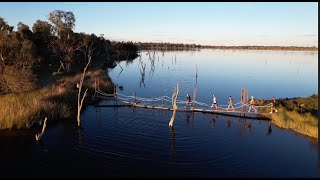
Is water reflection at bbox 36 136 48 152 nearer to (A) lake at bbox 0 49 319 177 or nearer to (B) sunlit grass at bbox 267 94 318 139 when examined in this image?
(A) lake at bbox 0 49 319 177

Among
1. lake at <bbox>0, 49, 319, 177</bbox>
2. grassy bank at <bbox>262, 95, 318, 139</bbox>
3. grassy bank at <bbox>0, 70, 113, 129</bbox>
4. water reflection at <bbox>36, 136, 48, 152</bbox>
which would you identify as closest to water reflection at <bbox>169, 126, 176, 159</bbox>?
lake at <bbox>0, 49, 319, 177</bbox>

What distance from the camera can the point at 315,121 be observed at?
2495 cm

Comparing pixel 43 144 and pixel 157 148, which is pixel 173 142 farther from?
pixel 43 144

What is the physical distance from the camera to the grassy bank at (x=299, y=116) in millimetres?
24500

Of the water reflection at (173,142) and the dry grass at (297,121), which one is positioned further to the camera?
the dry grass at (297,121)

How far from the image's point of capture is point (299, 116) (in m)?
26.4

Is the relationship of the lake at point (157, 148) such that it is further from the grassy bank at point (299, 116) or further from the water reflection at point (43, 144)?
the grassy bank at point (299, 116)

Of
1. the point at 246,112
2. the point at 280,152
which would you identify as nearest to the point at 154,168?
the point at 280,152

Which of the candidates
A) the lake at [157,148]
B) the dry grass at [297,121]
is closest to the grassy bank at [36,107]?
the lake at [157,148]

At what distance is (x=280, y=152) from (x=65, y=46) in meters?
41.1

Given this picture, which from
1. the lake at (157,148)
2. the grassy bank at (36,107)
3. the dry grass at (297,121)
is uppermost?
the grassy bank at (36,107)

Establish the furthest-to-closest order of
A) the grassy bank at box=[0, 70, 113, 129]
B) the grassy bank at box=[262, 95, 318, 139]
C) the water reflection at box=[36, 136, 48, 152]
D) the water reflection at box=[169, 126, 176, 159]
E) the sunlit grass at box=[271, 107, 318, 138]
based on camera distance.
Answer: the grassy bank at box=[262, 95, 318, 139] → the sunlit grass at box=[271, 107, 318, 138] → the grassy bank at box=[0, 70, 113, 129] → the water reflection at box=[169, 126, 176, 159] → the water reflection at box=[36, 136, 48, 152]

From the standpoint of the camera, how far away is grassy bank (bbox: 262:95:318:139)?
24500 mm

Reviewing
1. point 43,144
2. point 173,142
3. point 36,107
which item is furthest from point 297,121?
point 36,107
